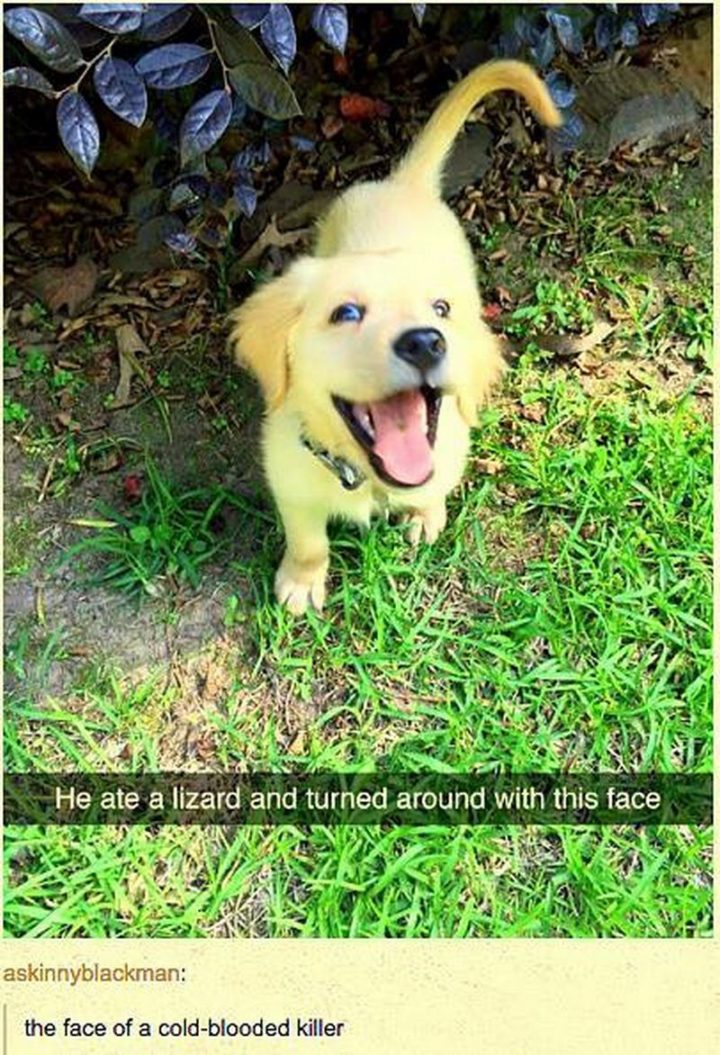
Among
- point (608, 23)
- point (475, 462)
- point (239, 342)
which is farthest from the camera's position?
point (475, 462)

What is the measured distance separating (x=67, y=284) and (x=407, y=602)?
974 mm

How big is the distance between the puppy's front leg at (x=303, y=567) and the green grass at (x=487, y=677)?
32mm

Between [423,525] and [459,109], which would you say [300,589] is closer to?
[423,525]

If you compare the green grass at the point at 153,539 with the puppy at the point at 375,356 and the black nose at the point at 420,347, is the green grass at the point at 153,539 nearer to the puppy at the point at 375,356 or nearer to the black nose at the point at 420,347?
the puppy at the point at 375,356

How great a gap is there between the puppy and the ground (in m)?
0.18

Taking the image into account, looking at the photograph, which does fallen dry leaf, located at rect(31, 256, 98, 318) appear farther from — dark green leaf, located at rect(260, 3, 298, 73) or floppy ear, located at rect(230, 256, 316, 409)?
dark green leaf, located at rect(260, 3, 298, 73)

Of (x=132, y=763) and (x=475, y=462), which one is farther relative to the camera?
(x=475, y=462)

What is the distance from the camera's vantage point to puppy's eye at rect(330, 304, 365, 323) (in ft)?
5.22

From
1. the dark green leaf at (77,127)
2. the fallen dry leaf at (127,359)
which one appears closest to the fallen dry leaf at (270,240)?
the fallen dry leaf at (127,359)
